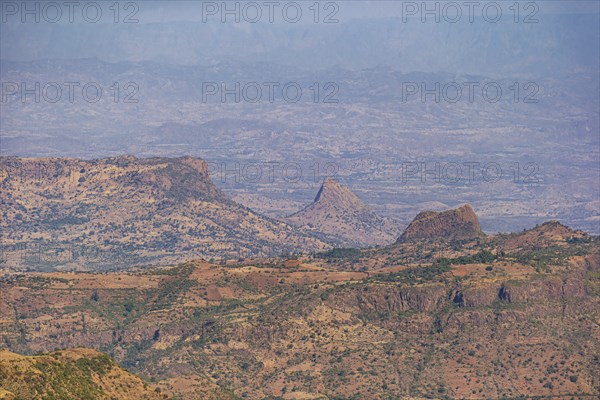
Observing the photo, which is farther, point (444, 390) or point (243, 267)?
point (243, 267)

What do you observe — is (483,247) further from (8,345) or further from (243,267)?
(8,345)

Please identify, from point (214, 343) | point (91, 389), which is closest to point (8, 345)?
point (214, 343)

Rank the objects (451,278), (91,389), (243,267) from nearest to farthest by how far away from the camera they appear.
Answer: (91,389) → (451,278) → (243,267)

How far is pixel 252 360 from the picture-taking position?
144000 mm

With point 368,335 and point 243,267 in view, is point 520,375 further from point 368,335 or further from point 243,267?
point 243,267

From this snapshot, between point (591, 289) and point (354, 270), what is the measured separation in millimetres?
34966

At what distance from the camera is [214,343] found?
14662 centimetres

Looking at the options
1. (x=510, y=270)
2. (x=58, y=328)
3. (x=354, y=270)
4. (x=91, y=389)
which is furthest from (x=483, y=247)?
(x=91, y=389)

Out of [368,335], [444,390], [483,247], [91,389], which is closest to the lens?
[91,389]

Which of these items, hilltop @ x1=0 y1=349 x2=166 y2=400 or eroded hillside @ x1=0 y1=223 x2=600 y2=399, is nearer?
hilltop @ x1=0 y1=349 x2=166 y2=400

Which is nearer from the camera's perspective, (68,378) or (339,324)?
(68,378)

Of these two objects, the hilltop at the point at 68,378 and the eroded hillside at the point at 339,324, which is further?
the eroded hillside at the point at 339,324

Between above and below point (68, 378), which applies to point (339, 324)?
below

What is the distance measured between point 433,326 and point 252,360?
18652 mm
